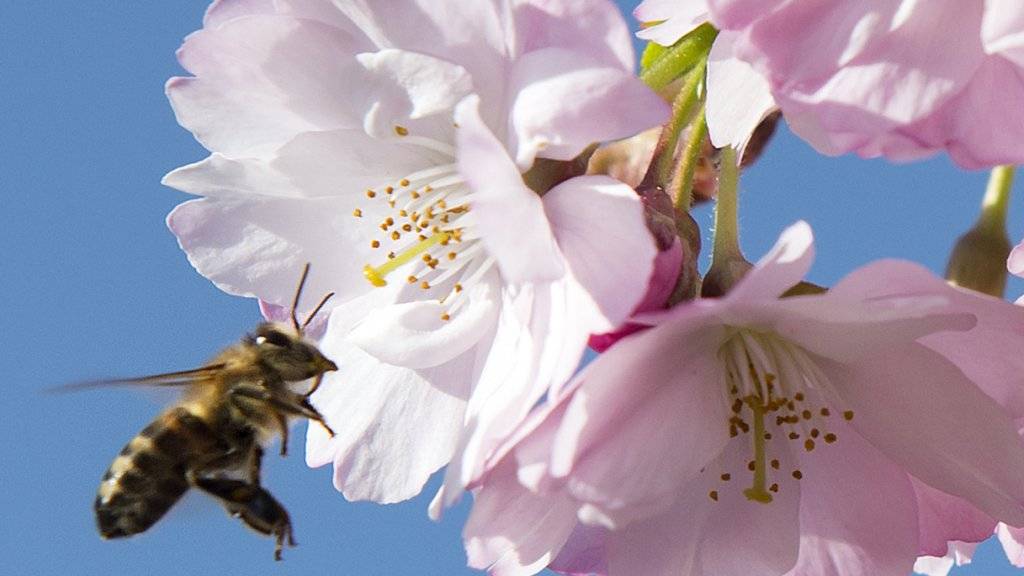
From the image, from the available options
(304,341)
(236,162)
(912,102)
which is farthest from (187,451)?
(912,102)

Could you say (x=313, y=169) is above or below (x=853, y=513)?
above

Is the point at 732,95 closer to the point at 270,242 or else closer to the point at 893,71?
the point at 893,71

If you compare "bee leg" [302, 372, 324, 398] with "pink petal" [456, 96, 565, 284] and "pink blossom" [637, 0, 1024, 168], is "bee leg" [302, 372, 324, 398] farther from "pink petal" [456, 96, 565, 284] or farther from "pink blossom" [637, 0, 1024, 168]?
"pink blossom" [637, 0, 1024, 168]

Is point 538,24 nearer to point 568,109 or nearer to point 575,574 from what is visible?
point 568,109

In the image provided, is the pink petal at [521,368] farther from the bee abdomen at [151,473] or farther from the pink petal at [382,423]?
the bee abdomen at [151,473]

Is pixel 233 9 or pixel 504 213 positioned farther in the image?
pixel 233 9

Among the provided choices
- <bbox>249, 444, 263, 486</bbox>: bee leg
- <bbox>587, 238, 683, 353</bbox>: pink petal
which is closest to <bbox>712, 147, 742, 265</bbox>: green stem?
<bbox>587, 238, 683, 353</bbox>: pink petal

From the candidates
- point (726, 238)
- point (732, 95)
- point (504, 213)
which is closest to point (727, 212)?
point (726, 238)
